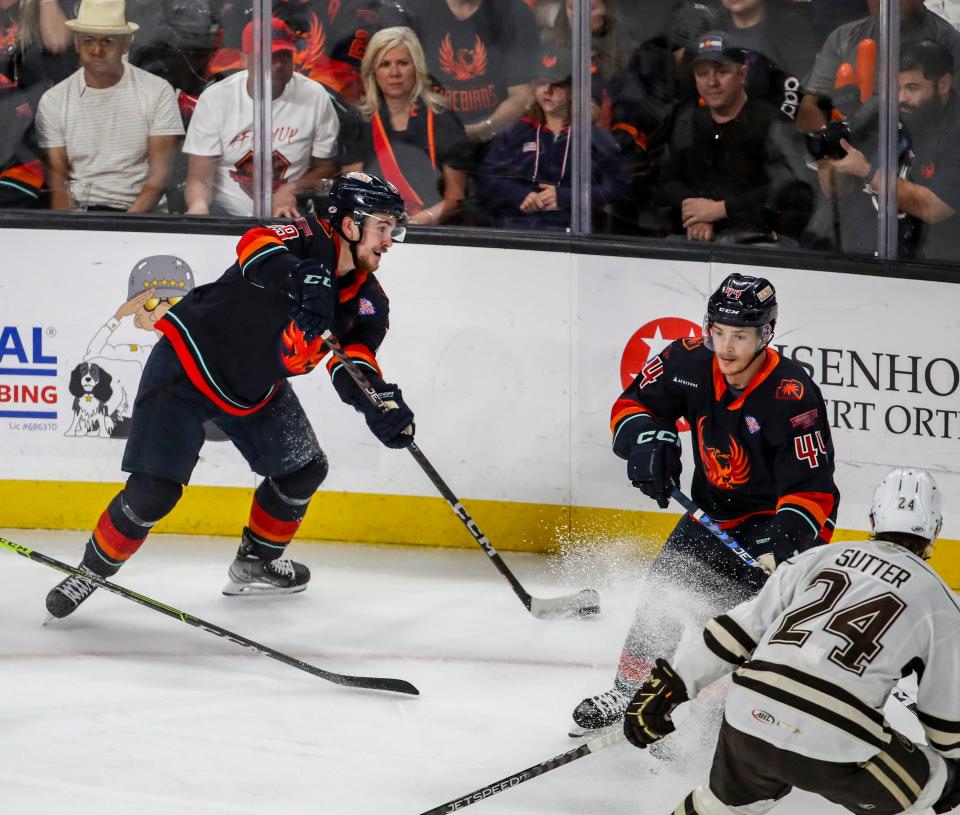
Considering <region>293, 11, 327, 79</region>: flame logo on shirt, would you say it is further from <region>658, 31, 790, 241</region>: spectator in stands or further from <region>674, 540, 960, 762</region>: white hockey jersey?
<region>674, 540, 960, 762</region>: white hockey jersey

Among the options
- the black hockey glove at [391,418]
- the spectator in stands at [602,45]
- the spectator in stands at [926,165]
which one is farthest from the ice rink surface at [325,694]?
the spectator in stands at [602,45]

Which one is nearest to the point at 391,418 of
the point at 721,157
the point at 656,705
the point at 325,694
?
the point at 325,694

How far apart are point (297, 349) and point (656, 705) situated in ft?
6.03

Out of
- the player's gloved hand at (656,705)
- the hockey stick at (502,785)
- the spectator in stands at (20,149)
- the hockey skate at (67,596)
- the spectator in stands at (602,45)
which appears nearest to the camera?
the player's gloved hand at (656,705)

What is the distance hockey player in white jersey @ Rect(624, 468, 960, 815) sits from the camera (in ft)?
7.25

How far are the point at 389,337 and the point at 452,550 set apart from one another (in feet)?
2.47

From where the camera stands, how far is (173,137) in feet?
16.0

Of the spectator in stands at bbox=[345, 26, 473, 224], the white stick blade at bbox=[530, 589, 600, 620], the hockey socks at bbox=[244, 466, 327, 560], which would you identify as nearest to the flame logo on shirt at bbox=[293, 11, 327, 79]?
the spectator in stands at bbox=[345, 26, 473, 224]

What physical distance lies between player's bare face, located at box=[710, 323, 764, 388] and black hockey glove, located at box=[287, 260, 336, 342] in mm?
969

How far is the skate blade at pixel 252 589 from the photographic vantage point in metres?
4.43

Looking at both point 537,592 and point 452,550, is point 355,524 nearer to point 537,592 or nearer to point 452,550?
point 452,550

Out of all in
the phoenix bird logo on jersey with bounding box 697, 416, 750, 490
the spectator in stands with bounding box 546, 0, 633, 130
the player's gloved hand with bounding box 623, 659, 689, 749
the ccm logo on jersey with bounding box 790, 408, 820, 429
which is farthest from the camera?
the spectator in stands with bounding box 546, 0, 633, 130

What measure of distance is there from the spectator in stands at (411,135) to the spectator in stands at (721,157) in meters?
0.72

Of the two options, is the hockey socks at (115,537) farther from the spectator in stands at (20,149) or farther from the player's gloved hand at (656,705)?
the player's gloved hand at (656,705)
